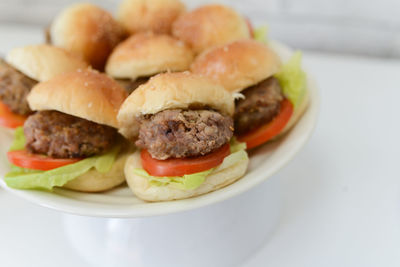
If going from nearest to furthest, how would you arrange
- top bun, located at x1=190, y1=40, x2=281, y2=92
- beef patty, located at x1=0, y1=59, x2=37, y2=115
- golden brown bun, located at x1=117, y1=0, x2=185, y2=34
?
1. top bun, located at x1=190, y1=40, x2=281, y2=92
2. beef patty, located at x1=0, y1=59, x2=37, y2=115
3. golden brown bun, located at x1=117, y1=0, x2=185, y2=34

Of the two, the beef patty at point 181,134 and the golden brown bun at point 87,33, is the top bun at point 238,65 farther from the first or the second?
the golden brown bun at point 87,33

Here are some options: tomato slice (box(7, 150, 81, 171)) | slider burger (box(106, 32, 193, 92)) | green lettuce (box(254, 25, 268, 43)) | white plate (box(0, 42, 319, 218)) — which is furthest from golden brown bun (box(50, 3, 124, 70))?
green lettuce (box(254, 25, 268, 43))

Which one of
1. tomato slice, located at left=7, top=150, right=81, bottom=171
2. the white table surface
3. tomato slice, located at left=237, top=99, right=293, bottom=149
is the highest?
tomato slice, located at left=7, top=150, right=81, bottom=171

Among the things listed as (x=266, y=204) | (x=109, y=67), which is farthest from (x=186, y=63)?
(x=266, y=204)

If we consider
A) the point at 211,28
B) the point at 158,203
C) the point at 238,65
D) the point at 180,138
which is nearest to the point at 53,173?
the point at 158,203

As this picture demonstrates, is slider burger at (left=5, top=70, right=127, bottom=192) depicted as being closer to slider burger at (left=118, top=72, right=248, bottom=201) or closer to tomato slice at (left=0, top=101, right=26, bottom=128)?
slider burger at (left=118, top=72, right=248, bottom=201)

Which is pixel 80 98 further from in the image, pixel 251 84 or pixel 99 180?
pixel 251 84

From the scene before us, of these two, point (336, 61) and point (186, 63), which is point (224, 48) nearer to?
point (186, 63)

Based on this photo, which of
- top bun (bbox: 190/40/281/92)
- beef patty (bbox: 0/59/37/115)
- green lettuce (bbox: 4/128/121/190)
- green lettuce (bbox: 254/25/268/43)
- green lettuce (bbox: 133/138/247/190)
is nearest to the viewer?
green lettuce (bbox: 133/138/247/190)
